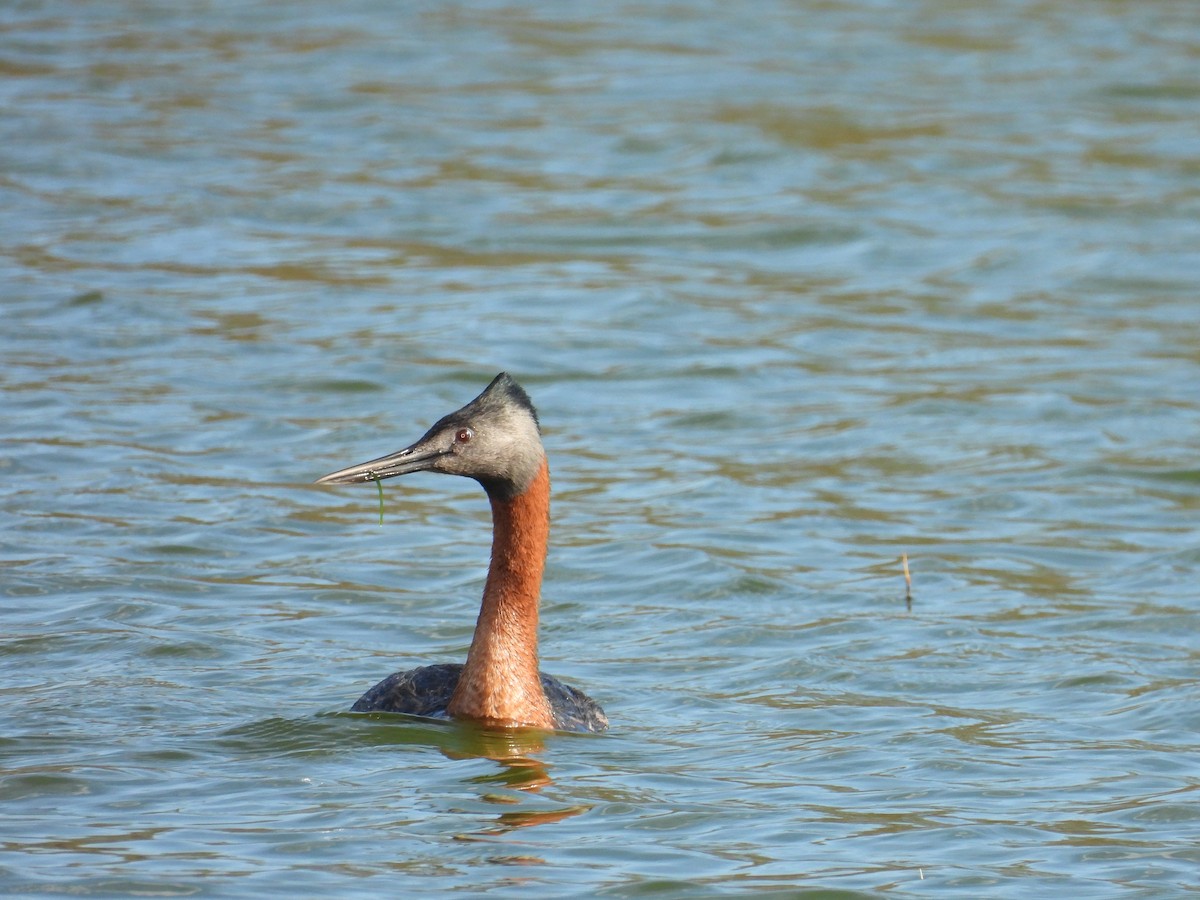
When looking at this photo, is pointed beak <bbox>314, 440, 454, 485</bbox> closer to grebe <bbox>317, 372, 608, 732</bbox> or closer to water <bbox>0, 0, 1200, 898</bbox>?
Result: grebe <bbox>317, 372, 608, 732</bbox>

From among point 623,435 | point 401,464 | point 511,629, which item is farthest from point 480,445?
point 623,435

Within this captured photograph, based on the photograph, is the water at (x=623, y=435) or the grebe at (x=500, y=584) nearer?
the water at (x=623, y=435)

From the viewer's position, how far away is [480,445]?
8.19 m

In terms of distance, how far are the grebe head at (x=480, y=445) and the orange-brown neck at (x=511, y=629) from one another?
160 millimetres

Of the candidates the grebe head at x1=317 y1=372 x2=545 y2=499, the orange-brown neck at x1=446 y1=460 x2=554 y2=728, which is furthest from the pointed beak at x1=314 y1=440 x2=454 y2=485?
the orange-brown neck at x1=446 y1=460 x2=554 y2=728

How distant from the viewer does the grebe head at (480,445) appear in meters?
8.17

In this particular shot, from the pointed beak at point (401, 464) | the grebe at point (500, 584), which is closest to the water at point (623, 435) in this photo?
the grebe at point (500, 584)

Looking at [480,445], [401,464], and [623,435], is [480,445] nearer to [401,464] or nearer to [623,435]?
[401,464]

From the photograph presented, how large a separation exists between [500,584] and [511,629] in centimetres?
22

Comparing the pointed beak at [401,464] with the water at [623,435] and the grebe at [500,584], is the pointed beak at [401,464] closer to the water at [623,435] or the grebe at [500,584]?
the grebe at [500,584]

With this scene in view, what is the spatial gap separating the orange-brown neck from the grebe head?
0.16 m

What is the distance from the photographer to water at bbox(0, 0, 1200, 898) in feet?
24.1

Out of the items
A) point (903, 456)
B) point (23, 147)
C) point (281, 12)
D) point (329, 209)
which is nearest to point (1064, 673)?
point (903, 456)

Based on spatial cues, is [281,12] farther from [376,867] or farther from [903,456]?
[376,867]
